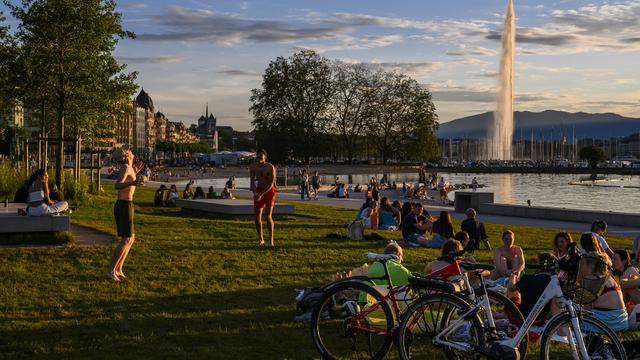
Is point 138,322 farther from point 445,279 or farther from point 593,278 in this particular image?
point 593,278

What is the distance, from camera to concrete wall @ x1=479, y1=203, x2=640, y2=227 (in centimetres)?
2333

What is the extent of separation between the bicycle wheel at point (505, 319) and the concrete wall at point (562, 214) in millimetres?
19219

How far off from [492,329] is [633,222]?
772 inches

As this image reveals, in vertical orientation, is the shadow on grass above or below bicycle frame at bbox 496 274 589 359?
below

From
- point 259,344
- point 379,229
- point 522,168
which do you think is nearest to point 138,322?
point 259,344

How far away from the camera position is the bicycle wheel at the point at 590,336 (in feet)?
18.0

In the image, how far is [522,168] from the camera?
143 meters

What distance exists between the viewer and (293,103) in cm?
9981

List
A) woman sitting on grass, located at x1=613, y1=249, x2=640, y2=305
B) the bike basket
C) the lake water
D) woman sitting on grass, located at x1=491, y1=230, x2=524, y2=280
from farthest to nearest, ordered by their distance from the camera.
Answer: the lake water
woman sitting on grass, located at x1=491, y1=230, x2=524, y2=280
woman sitting on grass, located at x1=613, y1=249, x2=640, y2=305
the bike basket

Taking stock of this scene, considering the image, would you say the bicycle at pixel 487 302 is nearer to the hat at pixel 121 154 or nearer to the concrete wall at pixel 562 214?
the hat at pixel 121 154

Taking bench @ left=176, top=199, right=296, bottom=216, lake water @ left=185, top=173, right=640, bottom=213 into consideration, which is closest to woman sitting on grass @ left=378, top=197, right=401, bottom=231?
bench @ left=176, top=199, right=296, bottom=216

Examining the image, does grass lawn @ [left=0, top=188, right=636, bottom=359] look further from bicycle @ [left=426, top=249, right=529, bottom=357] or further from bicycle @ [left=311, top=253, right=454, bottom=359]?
bicycle @ [left=426, top=249, right=529, bottom=357]

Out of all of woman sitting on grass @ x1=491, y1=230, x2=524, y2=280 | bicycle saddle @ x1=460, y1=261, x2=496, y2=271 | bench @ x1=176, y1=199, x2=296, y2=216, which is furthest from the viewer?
bench @ x1=176, y1=199, x2=296, y2=216

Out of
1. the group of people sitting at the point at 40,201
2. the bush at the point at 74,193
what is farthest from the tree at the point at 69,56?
the group of people sitting at the point at 40,201
